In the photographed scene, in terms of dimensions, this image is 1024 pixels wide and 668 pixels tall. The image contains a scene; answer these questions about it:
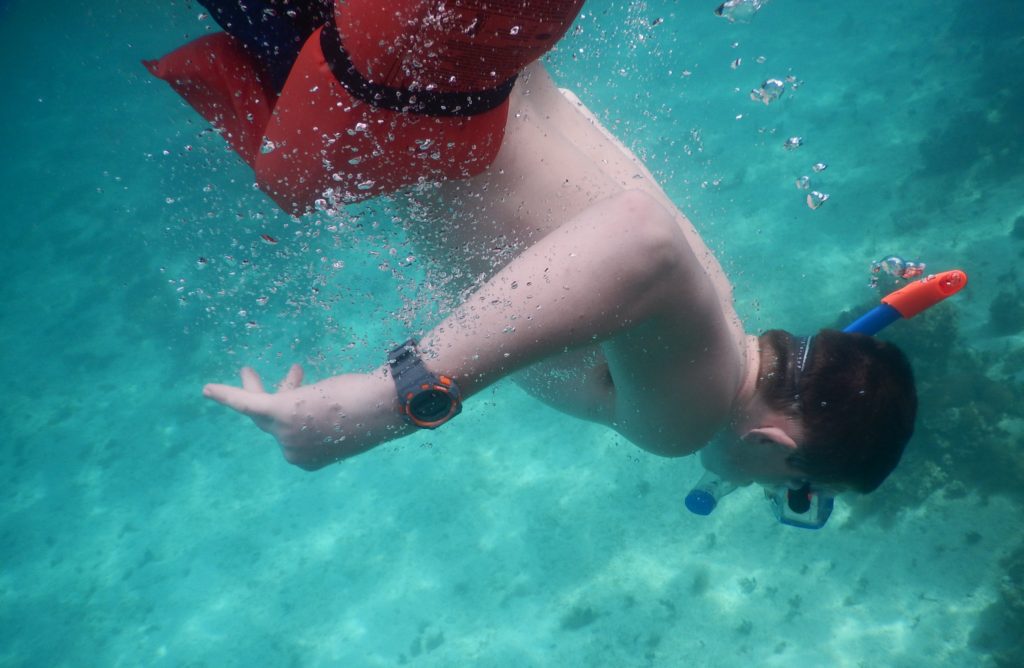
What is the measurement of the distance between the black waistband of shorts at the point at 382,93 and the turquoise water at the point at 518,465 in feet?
2.44

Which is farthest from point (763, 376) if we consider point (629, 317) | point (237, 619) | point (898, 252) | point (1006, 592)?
point (898, 252)

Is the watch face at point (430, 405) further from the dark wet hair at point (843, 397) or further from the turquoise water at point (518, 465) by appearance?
the dark wet hair at point (843, 397)

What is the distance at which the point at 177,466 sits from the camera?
10945mm

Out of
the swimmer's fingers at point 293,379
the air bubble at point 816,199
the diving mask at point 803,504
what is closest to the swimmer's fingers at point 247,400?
the swimmer's fingers at point 293,379

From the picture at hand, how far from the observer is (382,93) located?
1342 millimetres

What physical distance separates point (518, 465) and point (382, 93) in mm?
7818

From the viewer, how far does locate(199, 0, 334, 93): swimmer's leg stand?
1499 millimetres

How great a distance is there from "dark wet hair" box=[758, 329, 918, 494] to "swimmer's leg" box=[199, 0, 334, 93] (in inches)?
74.1

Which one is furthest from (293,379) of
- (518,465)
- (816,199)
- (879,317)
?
(816,199)

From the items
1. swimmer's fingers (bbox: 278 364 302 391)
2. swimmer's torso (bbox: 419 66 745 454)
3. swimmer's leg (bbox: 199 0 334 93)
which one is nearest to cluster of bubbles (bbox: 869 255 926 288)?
swimmer's torso (bbox: 419 66 745 454)

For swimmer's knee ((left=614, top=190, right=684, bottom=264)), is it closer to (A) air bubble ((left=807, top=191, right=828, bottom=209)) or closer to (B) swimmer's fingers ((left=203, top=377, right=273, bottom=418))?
(B) swimmer's fingers ((left=203, top=377, right=273, bottom=418))

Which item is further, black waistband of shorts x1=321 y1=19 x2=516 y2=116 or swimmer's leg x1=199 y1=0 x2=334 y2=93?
swimmer's leg x1=199 y1=0 x2=334 y2=93

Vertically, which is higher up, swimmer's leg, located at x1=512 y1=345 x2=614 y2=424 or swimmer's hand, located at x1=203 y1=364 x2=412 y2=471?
swimmer's hand, located at x1=203 y1=364 x2=412 y2=471

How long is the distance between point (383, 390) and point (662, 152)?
17.5m
